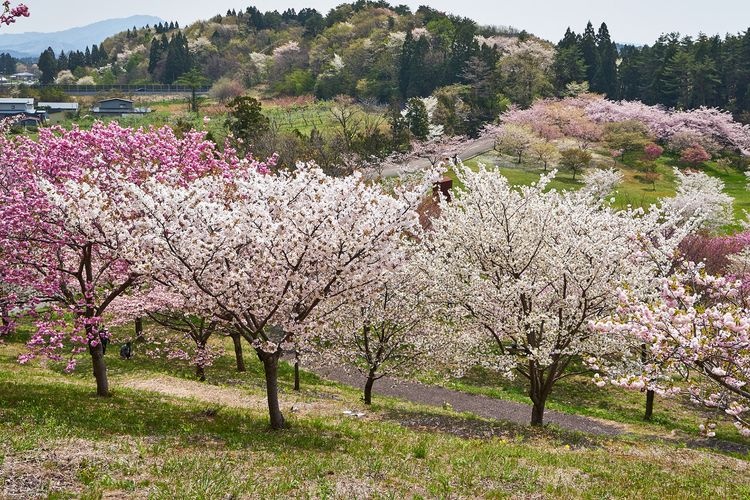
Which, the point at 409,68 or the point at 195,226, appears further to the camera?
the point at 409,68

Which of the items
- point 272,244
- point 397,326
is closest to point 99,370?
point 272,244

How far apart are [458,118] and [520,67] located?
1987 cm

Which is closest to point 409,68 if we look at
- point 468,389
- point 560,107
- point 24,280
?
point 560,107

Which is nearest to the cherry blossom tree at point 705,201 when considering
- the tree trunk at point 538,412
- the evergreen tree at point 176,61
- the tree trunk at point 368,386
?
the tree trunk at point 538,412

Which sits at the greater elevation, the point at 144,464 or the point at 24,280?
the point at 24,280

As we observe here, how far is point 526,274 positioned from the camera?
64.4ft

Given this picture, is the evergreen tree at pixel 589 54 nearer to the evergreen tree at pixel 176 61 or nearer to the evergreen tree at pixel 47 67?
the evergreen tree at pixel 176 61

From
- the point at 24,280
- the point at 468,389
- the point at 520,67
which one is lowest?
the point at 468,389

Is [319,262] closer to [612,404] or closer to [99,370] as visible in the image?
[99,370]

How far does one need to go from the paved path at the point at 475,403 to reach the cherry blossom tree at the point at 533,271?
4.69 metres

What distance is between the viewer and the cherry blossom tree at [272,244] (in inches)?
515

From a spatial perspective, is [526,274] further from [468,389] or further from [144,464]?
[144,464]

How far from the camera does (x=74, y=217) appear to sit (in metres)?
14.9

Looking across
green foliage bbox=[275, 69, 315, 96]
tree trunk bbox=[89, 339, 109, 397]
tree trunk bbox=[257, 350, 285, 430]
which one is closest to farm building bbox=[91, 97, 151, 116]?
green foliage bbox=[275, 69, 315, 96]
